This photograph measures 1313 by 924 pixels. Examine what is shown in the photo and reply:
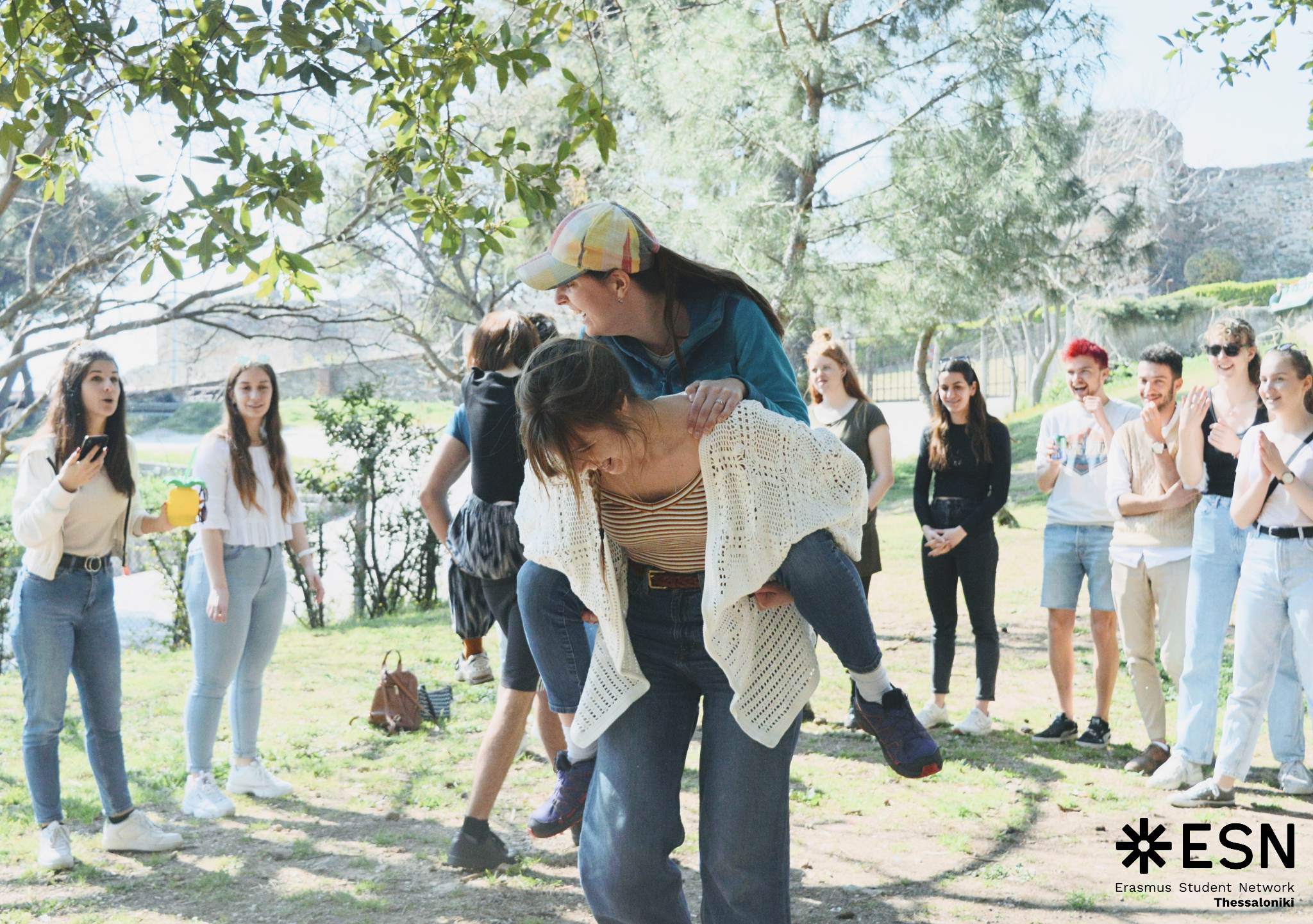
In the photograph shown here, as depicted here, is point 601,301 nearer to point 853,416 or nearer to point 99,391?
point 99,391

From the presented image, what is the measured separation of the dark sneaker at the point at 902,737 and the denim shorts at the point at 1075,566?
3406 millimetres

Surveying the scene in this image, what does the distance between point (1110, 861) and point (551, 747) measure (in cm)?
214

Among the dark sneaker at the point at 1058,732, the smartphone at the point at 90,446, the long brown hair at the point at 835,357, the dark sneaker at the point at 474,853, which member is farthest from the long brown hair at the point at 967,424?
the smartphone at the point at 90,446

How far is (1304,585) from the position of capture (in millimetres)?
4496

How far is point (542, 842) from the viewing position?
476 cm

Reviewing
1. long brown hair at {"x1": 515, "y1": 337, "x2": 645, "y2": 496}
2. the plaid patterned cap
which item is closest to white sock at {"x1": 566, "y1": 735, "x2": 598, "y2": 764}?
long brown hair at {"x1": 515, "y1": 337, "x2": 645, "y2": 496}

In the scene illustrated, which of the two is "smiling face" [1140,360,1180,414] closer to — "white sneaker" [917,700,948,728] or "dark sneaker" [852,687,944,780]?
"white sneaker" [917,700,948,728]

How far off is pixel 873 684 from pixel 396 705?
449cm

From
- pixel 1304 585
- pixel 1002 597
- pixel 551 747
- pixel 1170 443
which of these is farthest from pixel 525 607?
pixel 1002 597

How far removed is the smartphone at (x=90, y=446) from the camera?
14.0ft

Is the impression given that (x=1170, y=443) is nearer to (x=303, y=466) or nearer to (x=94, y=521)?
(x=94, y=521)

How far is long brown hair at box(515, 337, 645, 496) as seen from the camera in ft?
7.30

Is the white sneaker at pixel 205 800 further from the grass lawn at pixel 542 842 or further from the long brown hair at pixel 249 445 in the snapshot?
the long brown hair at pixel 249 445

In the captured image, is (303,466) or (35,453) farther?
(303,466)
